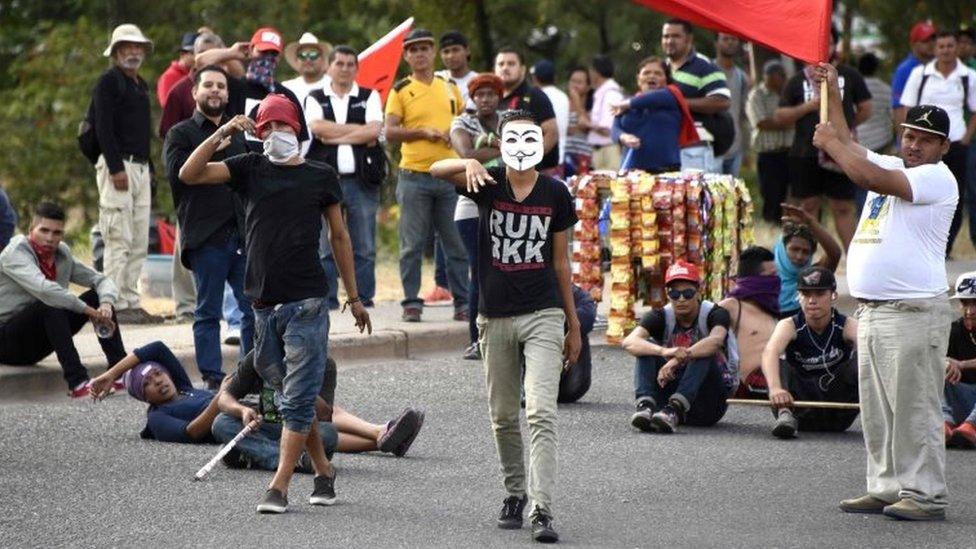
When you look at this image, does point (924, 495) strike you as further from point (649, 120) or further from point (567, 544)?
point (649, 120)

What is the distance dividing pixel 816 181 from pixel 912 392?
27.0 feet

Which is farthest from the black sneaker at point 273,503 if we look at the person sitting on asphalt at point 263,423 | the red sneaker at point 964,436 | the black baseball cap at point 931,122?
the red sneaker at point 964,436

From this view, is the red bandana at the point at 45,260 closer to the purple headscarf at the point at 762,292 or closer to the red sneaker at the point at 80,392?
the red sneaker at the point at 80,392

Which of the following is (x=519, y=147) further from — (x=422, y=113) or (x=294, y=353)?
(x=422, y=113)

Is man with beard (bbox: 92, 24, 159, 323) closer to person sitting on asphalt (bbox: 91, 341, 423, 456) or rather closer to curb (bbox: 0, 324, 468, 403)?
curb (bbox: 0, 324, 468, 403)

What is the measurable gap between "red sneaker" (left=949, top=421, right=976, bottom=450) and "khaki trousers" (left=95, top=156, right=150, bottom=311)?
21.0 ft

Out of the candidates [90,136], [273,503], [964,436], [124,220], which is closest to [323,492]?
[273,503]

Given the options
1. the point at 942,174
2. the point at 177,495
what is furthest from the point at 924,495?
the point at 177,495

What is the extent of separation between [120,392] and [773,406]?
4.18 meters

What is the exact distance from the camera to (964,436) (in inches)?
412

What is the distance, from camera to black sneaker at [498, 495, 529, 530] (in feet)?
27.5

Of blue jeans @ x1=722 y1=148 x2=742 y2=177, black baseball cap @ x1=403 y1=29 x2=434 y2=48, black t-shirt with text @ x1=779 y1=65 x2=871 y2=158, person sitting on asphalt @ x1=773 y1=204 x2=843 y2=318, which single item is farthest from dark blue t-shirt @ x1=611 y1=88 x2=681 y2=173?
blue jeans @ x1=722 y1=148 x2=742 y2=177

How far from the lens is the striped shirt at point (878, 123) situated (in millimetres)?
18828

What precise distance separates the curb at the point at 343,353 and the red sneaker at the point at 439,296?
153 cm
